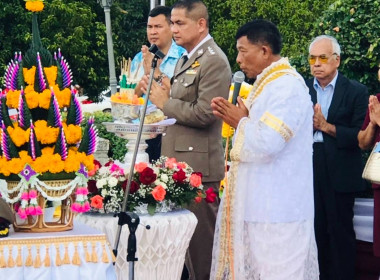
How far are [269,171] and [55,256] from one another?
176cm

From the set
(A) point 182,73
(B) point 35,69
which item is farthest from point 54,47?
(B) point 35,69

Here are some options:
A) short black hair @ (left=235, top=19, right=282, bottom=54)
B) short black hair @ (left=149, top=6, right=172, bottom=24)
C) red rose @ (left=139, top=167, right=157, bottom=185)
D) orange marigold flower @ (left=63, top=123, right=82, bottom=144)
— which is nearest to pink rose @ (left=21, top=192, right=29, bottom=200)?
orange marigold flower @ (left=63, top=123, right=82, bottom=144)

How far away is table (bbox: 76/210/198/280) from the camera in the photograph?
6.64 m

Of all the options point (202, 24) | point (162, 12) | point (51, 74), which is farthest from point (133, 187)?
point (162, 12)

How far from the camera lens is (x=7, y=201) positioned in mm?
5695

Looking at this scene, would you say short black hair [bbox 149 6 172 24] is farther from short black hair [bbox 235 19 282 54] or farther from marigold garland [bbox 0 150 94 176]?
marigold garland [bbox 0 150 94 176]

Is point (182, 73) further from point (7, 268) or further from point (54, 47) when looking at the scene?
point (54, 47)

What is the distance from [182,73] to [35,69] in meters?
2.28

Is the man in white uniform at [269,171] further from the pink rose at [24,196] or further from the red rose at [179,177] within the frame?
the pink rose at [24,196]

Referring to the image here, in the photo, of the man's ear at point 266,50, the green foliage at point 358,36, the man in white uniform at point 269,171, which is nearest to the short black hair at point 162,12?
the green foliage at point 358,36

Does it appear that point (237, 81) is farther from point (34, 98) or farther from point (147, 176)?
point (34, 98)

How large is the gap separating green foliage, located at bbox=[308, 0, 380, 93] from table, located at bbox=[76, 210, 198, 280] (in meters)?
3.07

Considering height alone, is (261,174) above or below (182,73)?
below

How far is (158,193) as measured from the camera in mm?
6609
